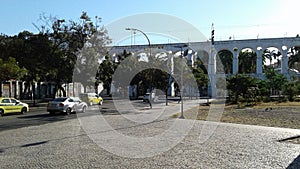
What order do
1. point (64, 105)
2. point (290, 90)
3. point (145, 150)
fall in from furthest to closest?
1. point (290, 90)
2. point (64, 105)
3. point (145, 150)

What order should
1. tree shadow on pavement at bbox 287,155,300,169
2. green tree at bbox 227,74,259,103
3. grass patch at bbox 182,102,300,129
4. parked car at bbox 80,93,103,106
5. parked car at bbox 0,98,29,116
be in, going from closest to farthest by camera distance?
1. tree shadow on pavement at bbox 287,155,300,169
2. grass patch at bbox 182,102,300,129
3. parked car at bbox 0,98,29,116
4. parked car at bbox 80,93,103,106
5. green tree at bbox 227,74,259,103

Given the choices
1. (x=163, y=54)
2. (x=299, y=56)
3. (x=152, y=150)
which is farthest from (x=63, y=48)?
(x=299, y=56)

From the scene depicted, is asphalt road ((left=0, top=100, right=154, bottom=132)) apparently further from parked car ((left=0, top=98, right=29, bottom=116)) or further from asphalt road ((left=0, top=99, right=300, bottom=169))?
asphalt road ((left=0, top=99, right=300, bottom=169))

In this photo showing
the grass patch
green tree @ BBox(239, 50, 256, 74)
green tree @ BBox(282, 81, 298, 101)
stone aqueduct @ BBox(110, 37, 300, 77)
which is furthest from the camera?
green tree @ BBox(239, 50, 256, 74)

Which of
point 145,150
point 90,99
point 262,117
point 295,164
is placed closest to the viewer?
point 295,164

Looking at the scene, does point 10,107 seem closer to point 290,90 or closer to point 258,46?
point 290,90

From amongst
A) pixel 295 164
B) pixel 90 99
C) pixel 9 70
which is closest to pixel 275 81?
pixel 90 99

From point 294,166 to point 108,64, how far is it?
35.7 meters

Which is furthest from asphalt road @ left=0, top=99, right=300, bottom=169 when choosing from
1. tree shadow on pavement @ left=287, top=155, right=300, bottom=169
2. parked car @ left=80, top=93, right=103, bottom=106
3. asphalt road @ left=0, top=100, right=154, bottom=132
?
parked car @ left=80, top=93, right=103, bottom=106

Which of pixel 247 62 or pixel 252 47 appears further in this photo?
pixel 247 62

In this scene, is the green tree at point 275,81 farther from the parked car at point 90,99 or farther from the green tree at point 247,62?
the green tree at point 247,62

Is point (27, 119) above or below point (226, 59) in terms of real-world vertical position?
below

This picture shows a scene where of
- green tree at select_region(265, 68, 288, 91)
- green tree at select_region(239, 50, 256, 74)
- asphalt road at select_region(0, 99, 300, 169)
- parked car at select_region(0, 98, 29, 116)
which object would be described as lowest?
asphalt road at select_region(0, 99, 300, 169)

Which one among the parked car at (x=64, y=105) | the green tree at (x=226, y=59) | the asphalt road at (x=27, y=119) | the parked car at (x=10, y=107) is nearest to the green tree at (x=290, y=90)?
the asphalt road at (x=27, y=119)
